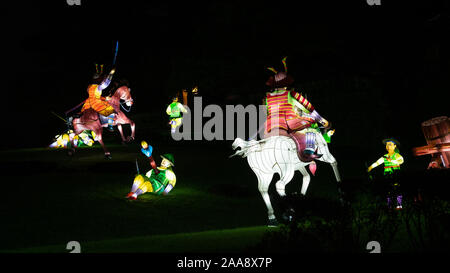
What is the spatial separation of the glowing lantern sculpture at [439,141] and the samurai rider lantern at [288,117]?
2348mm

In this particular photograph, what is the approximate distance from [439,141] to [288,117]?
10.2ft

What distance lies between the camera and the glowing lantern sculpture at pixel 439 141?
33.6 feet

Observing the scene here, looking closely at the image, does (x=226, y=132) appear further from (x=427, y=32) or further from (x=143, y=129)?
(x=427, y=32)

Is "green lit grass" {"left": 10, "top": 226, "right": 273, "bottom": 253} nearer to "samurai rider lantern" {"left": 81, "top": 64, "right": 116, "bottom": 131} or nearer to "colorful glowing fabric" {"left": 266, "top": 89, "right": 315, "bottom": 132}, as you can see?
"colorful glowing fabric" {"left": 266, "top": 89, "right": 315, "bottom": 132}

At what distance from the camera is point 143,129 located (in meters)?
23.3

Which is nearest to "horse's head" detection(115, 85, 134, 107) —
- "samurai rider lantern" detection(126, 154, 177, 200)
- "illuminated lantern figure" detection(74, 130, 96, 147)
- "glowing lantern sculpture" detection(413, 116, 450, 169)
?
"illuminated lantern figure" detection(74, 130, 96, 147)

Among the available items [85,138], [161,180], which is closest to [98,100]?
[85,138]

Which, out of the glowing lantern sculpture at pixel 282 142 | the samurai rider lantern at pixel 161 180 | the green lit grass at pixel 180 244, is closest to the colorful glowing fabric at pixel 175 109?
the samurai rider lantern at pixel 161 180

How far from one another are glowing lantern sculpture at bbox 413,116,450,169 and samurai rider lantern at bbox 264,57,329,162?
2.35 meters

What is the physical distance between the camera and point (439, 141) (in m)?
10.4

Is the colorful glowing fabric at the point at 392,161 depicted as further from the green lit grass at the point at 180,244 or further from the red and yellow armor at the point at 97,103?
the red and yellow armor at the point at 97,103

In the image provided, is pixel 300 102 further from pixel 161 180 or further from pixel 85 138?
pixel 85 138
